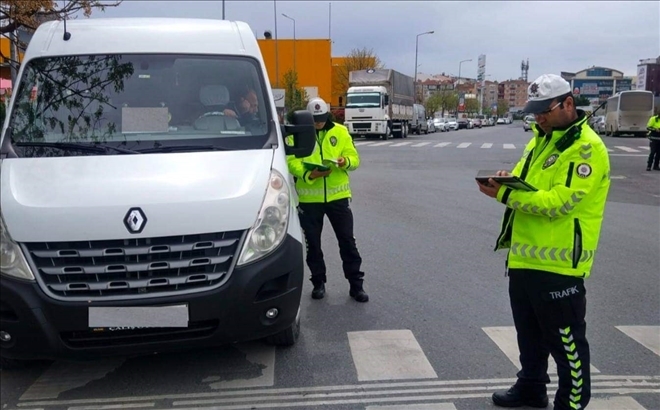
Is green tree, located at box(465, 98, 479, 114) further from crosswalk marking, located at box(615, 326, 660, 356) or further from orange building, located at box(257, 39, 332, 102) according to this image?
crosswalk marking, located at box(615, 326, 660, 356)

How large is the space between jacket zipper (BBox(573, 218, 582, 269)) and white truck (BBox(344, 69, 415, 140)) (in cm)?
3095

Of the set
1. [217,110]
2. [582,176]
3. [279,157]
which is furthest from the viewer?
[217,110]

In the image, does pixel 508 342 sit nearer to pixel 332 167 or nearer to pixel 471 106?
pixel 332 167

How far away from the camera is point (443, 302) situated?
6.20 metres

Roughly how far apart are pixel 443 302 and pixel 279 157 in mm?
2496

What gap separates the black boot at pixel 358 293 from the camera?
6.23 metres

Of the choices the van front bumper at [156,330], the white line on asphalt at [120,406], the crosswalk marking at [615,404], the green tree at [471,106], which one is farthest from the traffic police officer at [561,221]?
the green tree at [471,106]

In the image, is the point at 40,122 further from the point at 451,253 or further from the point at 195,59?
the point at 451,253

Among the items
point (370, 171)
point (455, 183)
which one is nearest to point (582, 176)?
point (455, 183)

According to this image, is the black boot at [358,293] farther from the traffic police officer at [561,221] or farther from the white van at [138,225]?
the traffic police officer at [561,221]

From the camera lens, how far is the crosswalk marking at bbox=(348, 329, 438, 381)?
4.54 m

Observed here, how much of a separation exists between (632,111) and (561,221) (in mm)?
43750

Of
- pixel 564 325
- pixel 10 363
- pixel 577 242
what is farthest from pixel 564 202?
pixel 10 363

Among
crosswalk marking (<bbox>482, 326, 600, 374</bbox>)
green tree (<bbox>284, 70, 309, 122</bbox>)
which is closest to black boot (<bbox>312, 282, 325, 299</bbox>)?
crosswalk marking (<bbox>482, 326, 600, 374</bbox>)
